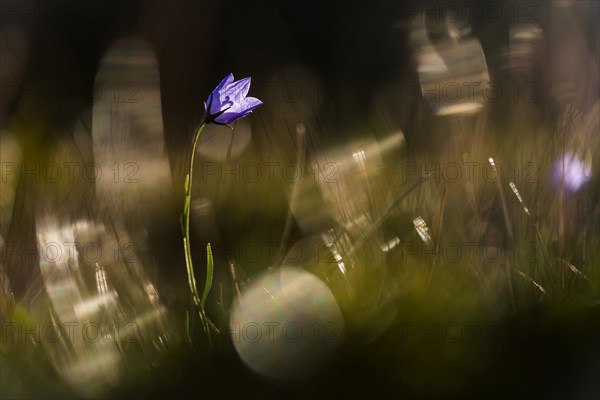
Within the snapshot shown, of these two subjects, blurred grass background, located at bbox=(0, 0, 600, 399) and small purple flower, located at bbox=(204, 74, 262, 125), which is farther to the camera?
small purple flower, located at bbox=(204, 74, 262, 125)

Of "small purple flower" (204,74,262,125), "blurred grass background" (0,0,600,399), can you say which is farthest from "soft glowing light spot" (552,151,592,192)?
"small purple flower" (204,74,262,125)

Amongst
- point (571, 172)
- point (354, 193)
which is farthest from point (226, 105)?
point (571, 172)

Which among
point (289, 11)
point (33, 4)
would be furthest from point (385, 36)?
point (33, 4)

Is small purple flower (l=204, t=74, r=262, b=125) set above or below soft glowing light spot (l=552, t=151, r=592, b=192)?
above

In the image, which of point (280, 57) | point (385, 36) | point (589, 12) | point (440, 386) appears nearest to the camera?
point (440, 386)

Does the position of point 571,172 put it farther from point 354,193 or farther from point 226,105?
point 226,105

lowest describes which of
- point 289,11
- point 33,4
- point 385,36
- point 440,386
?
point 440,386

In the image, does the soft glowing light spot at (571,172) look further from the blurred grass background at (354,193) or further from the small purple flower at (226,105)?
the small purple flower at (226,105)

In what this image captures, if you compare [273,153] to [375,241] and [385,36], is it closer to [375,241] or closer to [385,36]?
[375,241]

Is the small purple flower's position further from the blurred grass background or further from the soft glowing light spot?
the soft glowing light spot

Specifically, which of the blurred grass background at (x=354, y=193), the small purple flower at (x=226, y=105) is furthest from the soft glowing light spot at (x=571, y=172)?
the small purple flower at (x=226, y=105)
